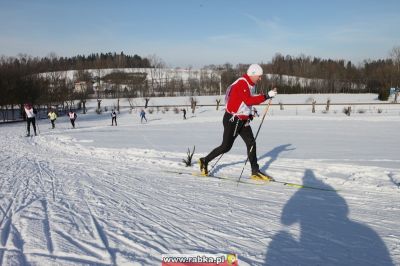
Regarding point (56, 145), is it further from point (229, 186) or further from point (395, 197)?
point (395, 197)

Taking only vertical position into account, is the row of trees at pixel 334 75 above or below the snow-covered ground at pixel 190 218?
above

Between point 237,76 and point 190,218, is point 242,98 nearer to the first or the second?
point 190,218

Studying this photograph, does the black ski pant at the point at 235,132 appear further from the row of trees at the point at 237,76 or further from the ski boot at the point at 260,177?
the row of trees at the point at 237,76

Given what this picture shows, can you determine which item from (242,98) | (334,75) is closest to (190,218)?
(242,98)

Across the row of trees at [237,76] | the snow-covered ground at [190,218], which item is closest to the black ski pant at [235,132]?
the snow-covered ground at [190,218]

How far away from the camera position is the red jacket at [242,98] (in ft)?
22.9

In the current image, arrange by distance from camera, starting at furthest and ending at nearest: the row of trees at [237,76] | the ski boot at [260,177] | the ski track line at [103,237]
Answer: the row of trees at [237,76] → the ski boot at [260,177] → the ski track line at [103,237]

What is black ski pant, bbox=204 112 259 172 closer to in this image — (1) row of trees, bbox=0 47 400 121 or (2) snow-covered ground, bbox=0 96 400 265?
(2) snow-covered ground, bbox=0 96 400 265

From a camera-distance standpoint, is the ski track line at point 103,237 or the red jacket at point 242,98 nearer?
the ski track line at point 103,237

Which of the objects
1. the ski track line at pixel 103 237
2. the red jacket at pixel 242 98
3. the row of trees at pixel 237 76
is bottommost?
the ski track line at pixel 103 237

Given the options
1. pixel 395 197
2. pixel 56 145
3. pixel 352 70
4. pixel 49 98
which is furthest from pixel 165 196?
pixel 352 70

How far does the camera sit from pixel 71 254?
333cm

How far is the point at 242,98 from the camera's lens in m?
7.02

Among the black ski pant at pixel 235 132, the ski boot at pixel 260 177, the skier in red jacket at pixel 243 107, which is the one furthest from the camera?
the ski boot at pixel 260 177
